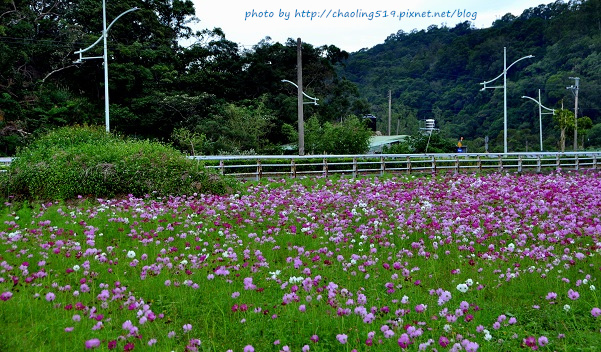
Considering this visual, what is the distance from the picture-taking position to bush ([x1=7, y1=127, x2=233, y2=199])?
1343cm

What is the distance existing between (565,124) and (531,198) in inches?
1988

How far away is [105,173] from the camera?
44.5ft

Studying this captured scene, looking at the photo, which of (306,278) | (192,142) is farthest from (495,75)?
(306,278)

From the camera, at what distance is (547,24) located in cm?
7669

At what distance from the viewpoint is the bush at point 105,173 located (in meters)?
13.4

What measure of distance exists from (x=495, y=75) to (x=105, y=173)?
72.3 meters

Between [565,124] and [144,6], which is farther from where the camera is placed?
[565,124]

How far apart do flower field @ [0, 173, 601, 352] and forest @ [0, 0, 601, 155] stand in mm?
28445

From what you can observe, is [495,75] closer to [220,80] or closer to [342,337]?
[220,80]

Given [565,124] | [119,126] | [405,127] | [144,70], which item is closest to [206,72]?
[144,70]

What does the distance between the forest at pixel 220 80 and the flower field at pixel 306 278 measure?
28445mm

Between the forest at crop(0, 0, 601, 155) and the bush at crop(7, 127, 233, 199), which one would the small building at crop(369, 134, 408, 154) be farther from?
the bush at crop(7, 127, 233, 199)

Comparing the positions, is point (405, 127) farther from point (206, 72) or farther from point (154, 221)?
point (154, 221)

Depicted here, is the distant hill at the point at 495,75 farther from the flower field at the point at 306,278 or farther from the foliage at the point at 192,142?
the flower field at the point at 306,278
